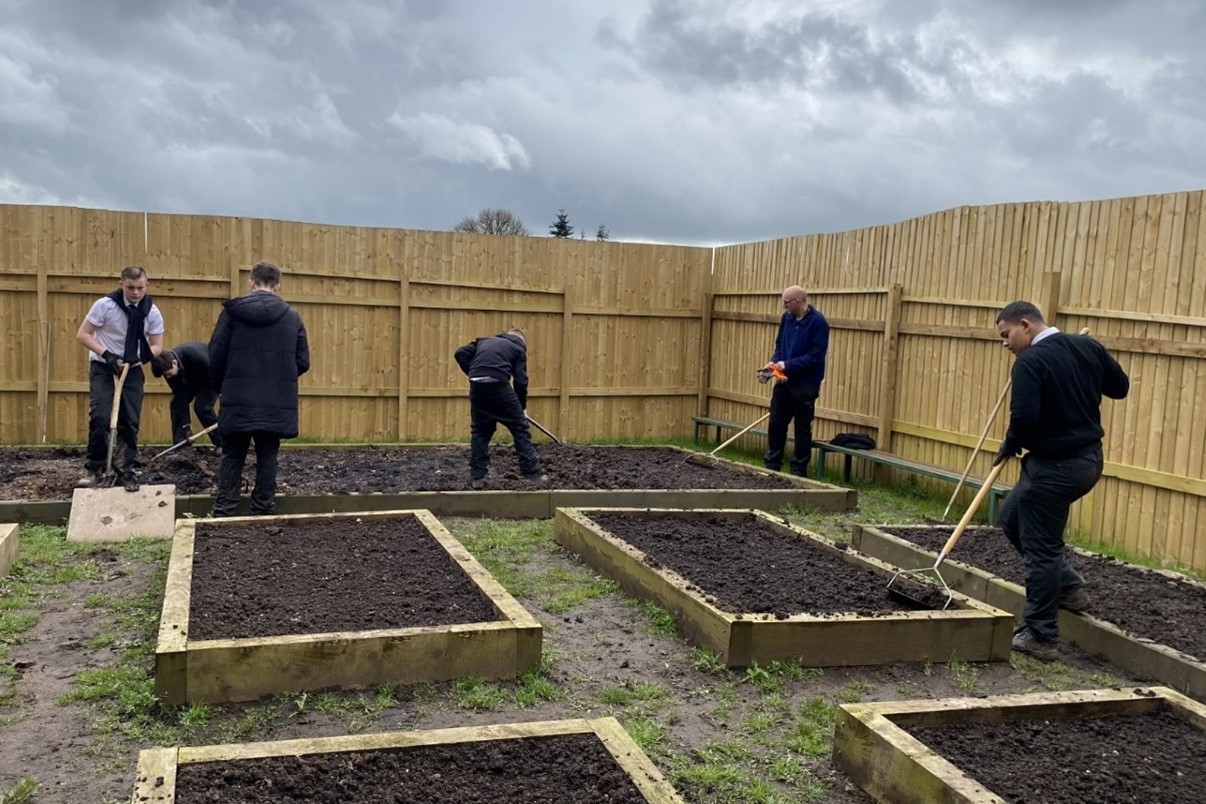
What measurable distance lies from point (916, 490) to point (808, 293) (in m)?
3.01

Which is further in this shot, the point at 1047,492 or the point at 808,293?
the point at 808,293

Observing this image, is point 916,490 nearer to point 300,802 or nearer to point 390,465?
point 390,465

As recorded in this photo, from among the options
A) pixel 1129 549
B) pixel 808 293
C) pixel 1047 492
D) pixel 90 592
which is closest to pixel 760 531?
pixel 1047 492

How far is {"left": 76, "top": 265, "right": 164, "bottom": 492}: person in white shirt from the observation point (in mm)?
8141

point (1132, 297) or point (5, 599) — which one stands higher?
point (1132, 297)

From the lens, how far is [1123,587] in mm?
6340

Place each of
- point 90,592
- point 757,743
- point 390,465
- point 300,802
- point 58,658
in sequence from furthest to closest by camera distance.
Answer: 1. point 390,465
2. point 90,592
3. point 58,658
4. point 757,743
5. point 300,802

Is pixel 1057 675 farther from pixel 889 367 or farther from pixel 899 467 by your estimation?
pixel 889 367

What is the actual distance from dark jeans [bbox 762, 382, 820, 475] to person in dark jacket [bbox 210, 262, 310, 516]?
5369 mm

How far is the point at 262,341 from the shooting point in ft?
24.0

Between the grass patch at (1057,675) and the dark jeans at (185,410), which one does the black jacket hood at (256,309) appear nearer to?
the dark jeans at (185,410)

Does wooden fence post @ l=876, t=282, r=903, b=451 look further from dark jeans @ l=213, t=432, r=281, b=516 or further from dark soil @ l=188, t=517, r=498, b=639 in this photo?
dark jeans @ l=213, t=432, r=281, b=516

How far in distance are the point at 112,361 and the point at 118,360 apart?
0.16ft

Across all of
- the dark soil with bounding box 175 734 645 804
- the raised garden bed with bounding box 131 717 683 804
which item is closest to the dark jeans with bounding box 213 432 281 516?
the raised garden bed with bounding box 131 717 683 804
